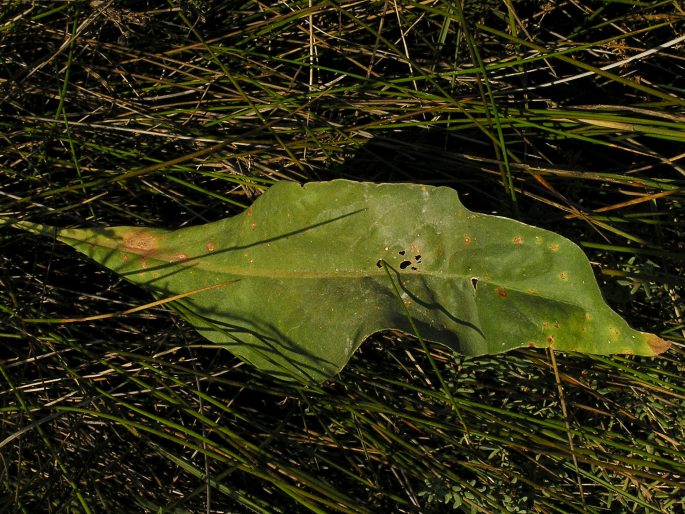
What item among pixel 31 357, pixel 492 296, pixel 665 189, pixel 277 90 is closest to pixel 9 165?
pixel 31 357

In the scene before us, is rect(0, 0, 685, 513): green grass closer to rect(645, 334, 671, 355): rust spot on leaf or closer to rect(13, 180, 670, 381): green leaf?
rect(13, 180, 670, 381): green leaf

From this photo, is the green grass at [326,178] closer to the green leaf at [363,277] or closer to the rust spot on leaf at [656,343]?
the green leaf at [363,277]

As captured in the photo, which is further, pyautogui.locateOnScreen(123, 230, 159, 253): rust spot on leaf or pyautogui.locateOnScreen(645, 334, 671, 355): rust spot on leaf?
pyautogui.locateOnScreen(123, 230, 159, 253): rust spot on leaf

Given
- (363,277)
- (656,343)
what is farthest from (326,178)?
(656,343)

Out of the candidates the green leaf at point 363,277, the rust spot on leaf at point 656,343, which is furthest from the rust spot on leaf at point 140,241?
the rust spot on leaf at point 656,343

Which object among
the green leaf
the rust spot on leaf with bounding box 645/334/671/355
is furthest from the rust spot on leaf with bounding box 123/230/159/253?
the rust spot on leaf with bounding box 645/334/671/355

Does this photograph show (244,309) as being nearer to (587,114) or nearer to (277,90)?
(277,90)

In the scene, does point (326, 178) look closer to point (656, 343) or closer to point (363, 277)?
point (363, 277)
